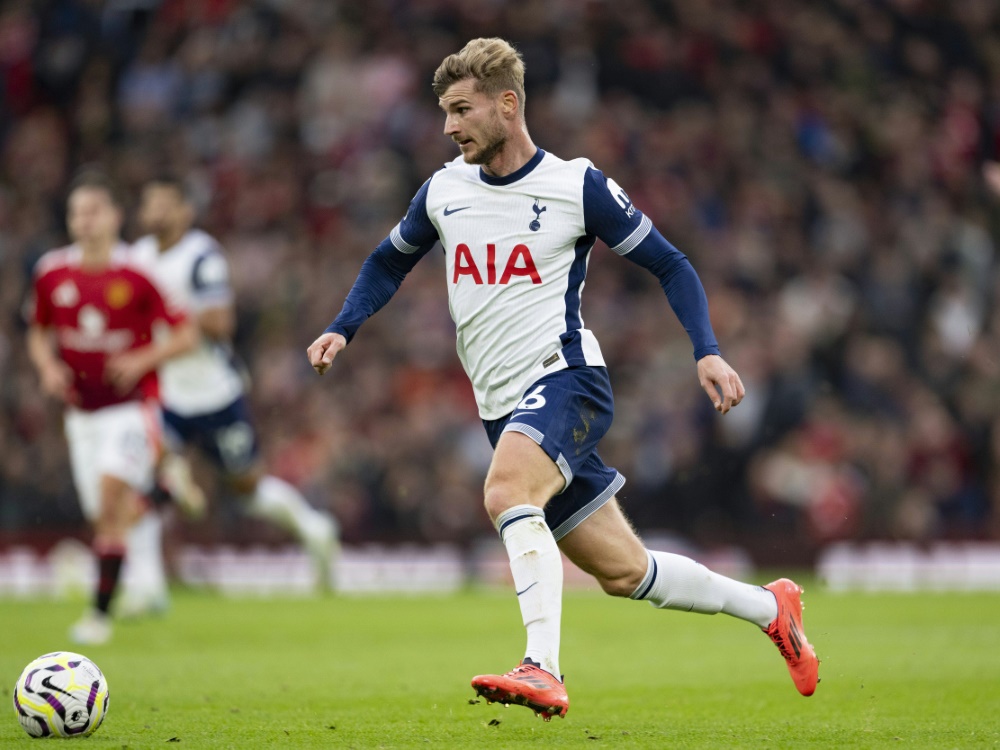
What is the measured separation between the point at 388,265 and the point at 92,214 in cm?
403

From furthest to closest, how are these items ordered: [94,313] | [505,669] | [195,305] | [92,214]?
[195,305], [94,313], [92,214], [505,669]

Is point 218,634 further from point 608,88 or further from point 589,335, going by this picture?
point 608,88

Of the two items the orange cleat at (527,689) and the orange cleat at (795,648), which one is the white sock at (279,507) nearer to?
the orange cleat at (795,648)

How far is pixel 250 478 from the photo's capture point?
12.0 m

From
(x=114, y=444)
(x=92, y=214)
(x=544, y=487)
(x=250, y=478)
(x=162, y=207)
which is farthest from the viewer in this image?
(x=250, y=478)

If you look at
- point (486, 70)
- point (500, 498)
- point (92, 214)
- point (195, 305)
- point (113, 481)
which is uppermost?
point (92, 214)

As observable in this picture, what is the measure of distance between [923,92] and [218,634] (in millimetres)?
12243

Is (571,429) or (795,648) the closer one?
(571,429)

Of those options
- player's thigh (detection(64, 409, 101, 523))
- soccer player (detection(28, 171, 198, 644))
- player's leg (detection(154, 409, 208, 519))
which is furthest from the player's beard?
player's leg (detection(154, 409, 208, 519))

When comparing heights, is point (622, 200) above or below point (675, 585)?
above

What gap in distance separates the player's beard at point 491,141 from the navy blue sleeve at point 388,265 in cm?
27

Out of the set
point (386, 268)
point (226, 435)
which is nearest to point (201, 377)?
point (226, 435)

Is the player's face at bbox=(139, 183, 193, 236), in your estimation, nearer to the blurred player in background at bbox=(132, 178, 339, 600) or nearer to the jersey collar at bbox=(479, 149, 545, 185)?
the blurred player in background at bbox=(132, 178, 339, 600)

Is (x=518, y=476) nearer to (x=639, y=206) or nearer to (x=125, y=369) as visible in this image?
(x=125, y=369)
